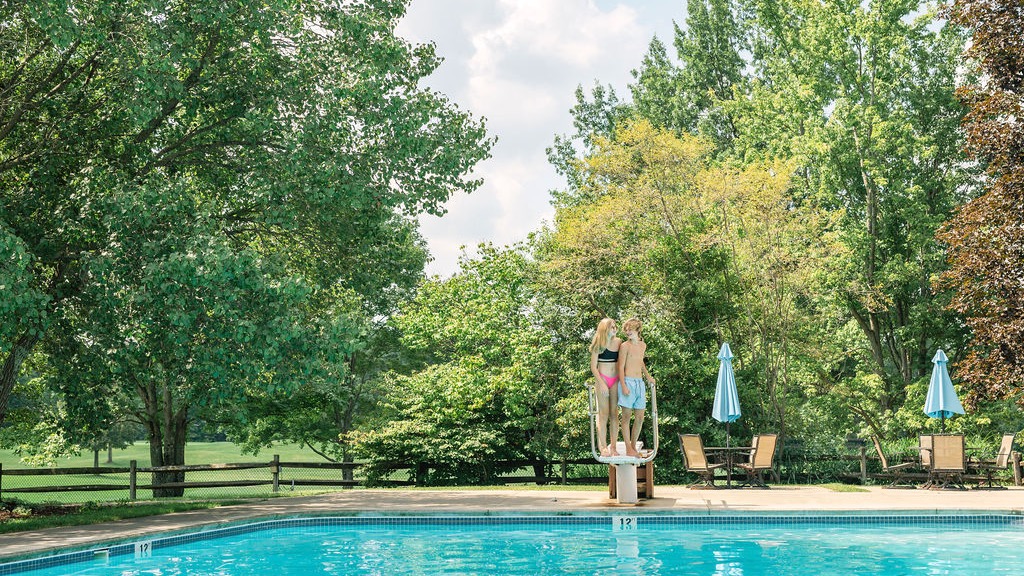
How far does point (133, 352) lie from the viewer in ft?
39.9

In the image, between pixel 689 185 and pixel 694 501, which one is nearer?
pixel 694 501

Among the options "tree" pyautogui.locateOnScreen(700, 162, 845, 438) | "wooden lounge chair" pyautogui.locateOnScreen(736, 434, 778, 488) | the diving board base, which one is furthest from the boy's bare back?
"tree" pyautogui.locateOnScreen(700, 162, 845, 438)

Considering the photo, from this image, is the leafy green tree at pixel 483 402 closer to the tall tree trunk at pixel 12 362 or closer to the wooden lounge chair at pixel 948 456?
the wooden lounge chair at pixel 948 456

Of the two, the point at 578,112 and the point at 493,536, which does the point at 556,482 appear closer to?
the point at 493,536

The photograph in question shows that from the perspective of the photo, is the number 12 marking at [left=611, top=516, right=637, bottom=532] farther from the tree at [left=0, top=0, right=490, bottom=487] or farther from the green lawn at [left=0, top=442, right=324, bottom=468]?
the green lawn at [left=0, top=442, right=324, bottom=468]

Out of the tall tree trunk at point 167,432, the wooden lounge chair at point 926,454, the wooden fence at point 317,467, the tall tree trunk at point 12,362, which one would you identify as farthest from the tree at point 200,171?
the wooden lounge chair at point 926,454

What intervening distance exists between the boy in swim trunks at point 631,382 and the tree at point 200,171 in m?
3.83

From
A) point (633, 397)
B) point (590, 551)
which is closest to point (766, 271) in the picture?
point (633, 397)

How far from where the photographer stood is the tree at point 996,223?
16344 millimetres

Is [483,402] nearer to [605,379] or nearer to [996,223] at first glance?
[605,379]

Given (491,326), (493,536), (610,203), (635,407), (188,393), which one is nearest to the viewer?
(493,536)

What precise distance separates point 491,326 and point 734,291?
18.2 feet

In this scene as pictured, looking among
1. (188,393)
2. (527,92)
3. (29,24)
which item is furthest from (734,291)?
(29,24)

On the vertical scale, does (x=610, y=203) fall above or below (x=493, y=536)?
above
